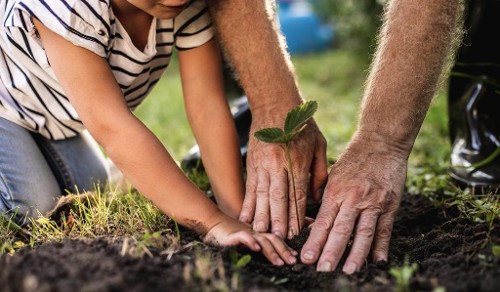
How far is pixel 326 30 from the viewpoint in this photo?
317 inches

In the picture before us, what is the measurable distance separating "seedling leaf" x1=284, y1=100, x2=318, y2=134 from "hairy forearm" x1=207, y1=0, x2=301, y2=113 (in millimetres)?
332

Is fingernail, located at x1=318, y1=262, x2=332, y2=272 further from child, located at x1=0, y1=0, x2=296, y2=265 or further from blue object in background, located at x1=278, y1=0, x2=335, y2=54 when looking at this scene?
blue object in background, located at x1=278, y1=0, x2=335, y2=54

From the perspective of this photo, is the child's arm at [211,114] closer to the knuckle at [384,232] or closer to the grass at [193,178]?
the grass at [193,178]

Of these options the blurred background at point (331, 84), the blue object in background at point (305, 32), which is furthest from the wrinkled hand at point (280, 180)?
the blue object in background at point (305, 32)

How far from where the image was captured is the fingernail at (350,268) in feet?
4.95

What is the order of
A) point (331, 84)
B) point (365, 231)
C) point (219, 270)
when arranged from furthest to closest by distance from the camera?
point (331, 84), point (365, 231), point (219, 270)

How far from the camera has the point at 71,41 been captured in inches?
68.4

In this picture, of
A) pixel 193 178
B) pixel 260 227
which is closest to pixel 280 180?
pixel 260 227

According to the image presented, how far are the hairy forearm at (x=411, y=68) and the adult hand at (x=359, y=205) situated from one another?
5 cm

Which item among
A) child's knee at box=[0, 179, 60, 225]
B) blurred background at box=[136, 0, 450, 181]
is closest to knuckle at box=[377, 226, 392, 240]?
blurred background at box=[136, 0, 450, 181]

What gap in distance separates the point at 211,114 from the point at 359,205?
707 mm

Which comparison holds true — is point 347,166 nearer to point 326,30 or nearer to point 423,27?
point 423,27

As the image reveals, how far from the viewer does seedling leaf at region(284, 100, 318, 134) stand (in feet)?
5.51

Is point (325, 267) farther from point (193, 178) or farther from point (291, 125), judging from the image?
point (193, 178)
